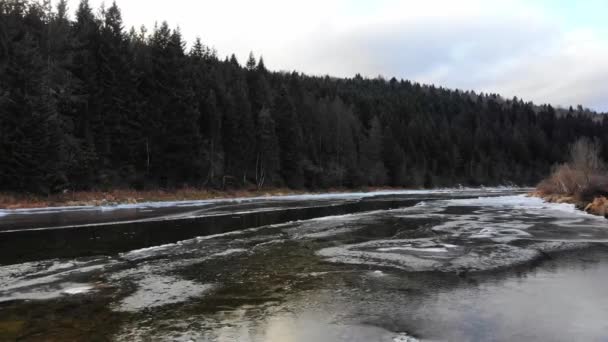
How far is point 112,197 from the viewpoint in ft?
144

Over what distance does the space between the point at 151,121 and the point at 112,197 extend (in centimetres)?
1252

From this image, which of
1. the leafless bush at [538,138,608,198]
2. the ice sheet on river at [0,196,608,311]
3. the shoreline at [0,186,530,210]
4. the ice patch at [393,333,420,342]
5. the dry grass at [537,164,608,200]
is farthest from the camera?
the leafless bush at [538,138,608,198]

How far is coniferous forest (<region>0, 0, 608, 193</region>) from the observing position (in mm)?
40062

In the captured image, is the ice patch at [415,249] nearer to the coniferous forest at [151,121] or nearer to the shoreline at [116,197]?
the shoreline at [116,197]

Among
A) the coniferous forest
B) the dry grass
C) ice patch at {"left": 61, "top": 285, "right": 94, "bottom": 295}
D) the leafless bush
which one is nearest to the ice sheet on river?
ice patch at {"left": 61, "top": 285, "right": 94, "bottom": 295}

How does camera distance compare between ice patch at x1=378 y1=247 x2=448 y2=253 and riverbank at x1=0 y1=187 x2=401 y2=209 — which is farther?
riverbank at x1=0 y1=187 x2=401 y2=209

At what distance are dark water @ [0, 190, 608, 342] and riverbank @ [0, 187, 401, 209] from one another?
17.2 m

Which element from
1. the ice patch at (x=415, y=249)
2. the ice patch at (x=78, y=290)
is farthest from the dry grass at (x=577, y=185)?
the ice patch at (x=78, y=290)

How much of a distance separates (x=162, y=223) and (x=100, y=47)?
3429cm

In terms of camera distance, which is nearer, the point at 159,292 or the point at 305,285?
the point at 159,292

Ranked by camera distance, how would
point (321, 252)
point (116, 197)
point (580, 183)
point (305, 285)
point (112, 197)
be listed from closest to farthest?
point (305, 285) < point (321, 252) < point (112, 197) < point (580, 183) < point (116, 197)

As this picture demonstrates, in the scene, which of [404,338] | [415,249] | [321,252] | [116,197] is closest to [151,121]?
[116,197]

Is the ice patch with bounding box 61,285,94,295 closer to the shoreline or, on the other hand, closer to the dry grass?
the shoreline

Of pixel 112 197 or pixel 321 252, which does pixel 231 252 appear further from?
pixel 112 197
